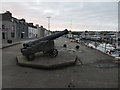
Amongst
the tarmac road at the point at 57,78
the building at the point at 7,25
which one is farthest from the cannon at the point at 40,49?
the building at the point at 7,25

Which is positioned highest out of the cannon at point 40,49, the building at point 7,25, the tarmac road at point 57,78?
the building at point 7,25

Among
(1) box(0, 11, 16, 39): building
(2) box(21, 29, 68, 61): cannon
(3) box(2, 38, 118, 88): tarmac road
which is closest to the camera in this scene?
(3) box(2, 38, 118, 88): tarmac road

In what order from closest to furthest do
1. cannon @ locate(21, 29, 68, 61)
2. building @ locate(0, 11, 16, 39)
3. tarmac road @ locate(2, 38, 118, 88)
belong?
tarmac road @ locate(2, 38, 118, 88) → cannon @ locate(21, 29, 68, 61) → building @ locate(0, 11, 16, 39)

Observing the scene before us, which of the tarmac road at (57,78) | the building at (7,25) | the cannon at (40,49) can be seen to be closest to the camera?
the tarmac road at (57,78)

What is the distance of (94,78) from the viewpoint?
693cm

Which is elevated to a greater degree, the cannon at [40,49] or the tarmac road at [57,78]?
the cannon at [40,49]

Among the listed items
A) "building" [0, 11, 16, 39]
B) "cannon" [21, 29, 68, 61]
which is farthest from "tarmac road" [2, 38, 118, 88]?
"building" [0, 11, 16, 39]

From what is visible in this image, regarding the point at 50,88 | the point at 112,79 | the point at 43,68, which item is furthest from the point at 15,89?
the point at 112,79

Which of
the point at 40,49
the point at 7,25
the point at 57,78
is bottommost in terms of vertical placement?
the point at 57,78

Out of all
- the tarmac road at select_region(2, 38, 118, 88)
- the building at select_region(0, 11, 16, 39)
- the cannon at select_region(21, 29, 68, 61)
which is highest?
the building at select_region(0, 11, 16, 39)

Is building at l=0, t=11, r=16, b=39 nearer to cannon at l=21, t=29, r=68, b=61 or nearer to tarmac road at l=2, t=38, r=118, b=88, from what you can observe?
cannon at l=21, t=29, r=68, b=61

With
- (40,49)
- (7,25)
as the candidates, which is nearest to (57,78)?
(40,49)

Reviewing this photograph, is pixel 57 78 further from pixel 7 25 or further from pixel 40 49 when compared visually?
pixel 7 25

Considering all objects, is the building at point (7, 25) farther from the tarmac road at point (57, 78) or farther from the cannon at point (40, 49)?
the tarmac road at point (57, 78)
